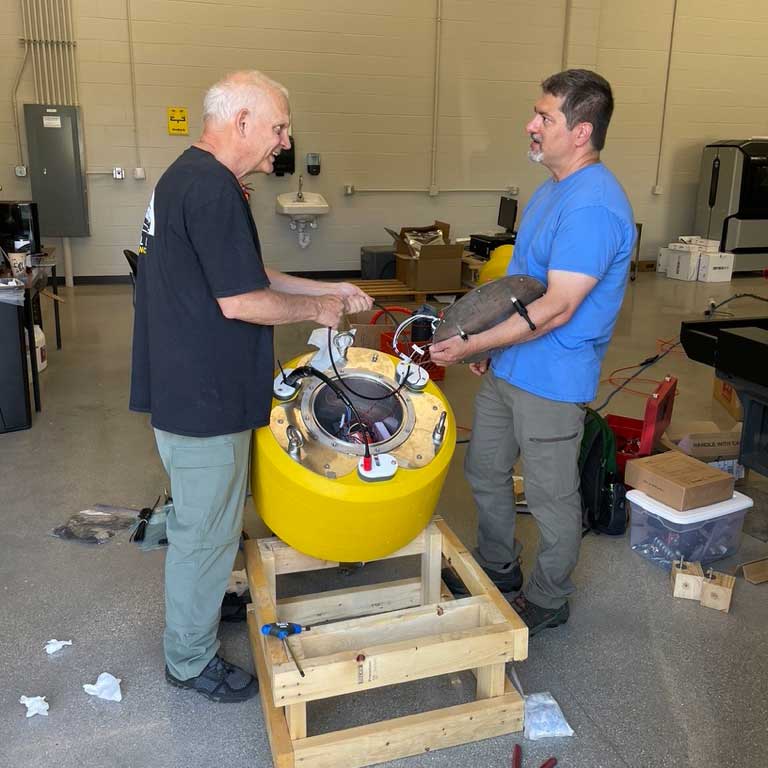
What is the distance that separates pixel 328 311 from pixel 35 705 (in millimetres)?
1251

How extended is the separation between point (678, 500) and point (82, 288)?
6.97m

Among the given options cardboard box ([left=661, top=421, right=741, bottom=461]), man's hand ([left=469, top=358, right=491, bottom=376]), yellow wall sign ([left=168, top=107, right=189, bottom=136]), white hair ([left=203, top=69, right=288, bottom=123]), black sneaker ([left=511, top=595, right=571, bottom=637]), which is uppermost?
yellow wall sign ([left=168, top=107, right=189, bottom=136])

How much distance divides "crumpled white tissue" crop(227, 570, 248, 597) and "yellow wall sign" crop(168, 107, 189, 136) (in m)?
6.58

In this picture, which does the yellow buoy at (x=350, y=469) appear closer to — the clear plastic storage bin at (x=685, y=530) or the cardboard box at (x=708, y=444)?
the clear plastic storage bin at (x=685, y=530)

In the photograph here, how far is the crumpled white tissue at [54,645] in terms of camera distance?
2176 mm

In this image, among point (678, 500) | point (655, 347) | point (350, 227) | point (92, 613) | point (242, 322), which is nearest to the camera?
point (242, 322)

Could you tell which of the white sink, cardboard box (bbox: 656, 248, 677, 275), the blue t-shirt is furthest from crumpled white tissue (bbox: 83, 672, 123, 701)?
cardboard box (bbox: 656, 248, 677, 275)

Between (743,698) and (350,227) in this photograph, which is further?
(350,227)

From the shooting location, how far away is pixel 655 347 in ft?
19.2

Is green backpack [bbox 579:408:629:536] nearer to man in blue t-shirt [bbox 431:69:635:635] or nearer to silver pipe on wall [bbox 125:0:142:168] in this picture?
man in blue t-shirt [bbox 431:69:635:635]

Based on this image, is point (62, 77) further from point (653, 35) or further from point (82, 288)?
point (653, 35)

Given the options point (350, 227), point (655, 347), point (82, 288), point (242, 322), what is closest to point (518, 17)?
point (350, 227)

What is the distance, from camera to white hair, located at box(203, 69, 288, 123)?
1716 mm

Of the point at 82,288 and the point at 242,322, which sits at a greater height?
the point at 242,322
